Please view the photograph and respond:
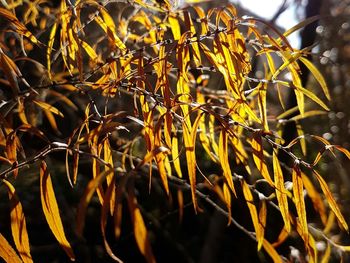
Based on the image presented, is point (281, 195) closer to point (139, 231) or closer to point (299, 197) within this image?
point (299, 197)

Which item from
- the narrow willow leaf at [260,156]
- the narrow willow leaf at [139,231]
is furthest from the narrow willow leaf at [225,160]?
the narrow willow leaf at [139,231]

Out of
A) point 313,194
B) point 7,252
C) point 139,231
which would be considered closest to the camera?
point 139,231

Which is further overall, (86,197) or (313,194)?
(313,194)

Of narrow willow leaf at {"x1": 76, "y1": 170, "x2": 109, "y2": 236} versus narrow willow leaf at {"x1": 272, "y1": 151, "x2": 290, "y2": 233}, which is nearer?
narrow willow leaf at {"x1": 76, "y1": 170, "x2": 109, "y2": 236}

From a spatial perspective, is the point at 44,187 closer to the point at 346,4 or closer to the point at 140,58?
the point at 140,58

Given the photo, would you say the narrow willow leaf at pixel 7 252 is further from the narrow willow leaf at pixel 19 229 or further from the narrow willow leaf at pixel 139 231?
the narrow willow leaf at pixel 139 231

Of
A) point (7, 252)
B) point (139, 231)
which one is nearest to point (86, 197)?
point (139, 231)

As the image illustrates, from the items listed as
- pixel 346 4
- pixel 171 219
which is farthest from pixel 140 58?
pixel 346 4

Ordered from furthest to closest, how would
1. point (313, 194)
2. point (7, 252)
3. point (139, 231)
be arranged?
point (313, 194), point (7, 252), point (139, 231)

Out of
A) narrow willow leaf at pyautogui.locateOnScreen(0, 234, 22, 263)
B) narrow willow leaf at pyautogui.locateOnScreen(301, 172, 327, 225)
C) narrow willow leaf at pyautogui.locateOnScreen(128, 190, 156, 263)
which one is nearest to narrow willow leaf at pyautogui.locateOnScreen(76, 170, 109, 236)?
narrow willow leaf at pyautogui.locateOnScreen(128, 190, 156, 263)

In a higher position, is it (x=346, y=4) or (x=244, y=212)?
(x=346, y=4)

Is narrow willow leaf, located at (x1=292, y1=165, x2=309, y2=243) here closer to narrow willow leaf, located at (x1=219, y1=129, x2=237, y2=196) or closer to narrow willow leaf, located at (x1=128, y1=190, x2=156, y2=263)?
narrow willow leaf, located at (x1=219, y1=129, x2=237, y2=196)
